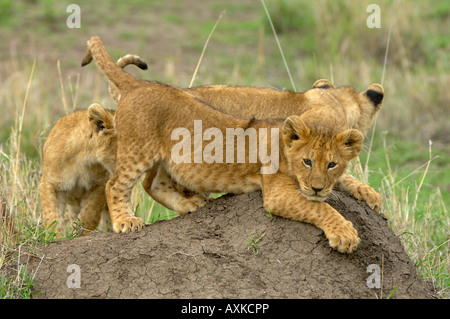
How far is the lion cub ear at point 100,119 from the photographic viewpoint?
677 centimetres

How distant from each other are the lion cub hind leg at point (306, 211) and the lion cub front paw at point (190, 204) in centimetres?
68

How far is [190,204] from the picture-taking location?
6.32 metres

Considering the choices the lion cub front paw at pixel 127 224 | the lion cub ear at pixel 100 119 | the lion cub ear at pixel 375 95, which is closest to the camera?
the lion cub front paw at pixel 127 224

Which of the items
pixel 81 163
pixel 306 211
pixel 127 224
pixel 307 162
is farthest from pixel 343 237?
pixel 81 163

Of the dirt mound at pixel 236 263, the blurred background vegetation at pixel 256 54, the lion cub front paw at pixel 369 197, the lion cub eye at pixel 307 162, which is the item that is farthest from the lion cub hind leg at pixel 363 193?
the blurred background vegetation at pixel 256 54

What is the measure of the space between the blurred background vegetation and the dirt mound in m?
3.21

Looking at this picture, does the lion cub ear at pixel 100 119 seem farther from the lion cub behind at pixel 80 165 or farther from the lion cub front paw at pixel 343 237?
the lion cub front paw at pixel 343 237

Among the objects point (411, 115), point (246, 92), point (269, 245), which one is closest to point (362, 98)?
point (246, 92)

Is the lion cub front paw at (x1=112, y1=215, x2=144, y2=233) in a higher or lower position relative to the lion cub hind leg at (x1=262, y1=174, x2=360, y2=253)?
lower

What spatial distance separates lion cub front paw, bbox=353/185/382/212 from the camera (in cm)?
611

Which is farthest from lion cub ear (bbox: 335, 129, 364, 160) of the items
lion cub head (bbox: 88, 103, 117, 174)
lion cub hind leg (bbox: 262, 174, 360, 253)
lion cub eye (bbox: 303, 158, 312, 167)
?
lion cub head (bbox: 88, 103, 117, 174)

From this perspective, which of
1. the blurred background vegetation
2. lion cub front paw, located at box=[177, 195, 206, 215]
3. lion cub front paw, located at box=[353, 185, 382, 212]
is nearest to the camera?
lion cub front paw, located at box=[353, 185, 382, 212]

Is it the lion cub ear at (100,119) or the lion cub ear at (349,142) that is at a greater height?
the lion cub ear at (349,142)

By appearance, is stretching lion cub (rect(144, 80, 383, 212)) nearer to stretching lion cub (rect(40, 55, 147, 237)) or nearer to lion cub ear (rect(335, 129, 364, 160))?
stretching lion cub (rect(40, 55, 147, 237))
